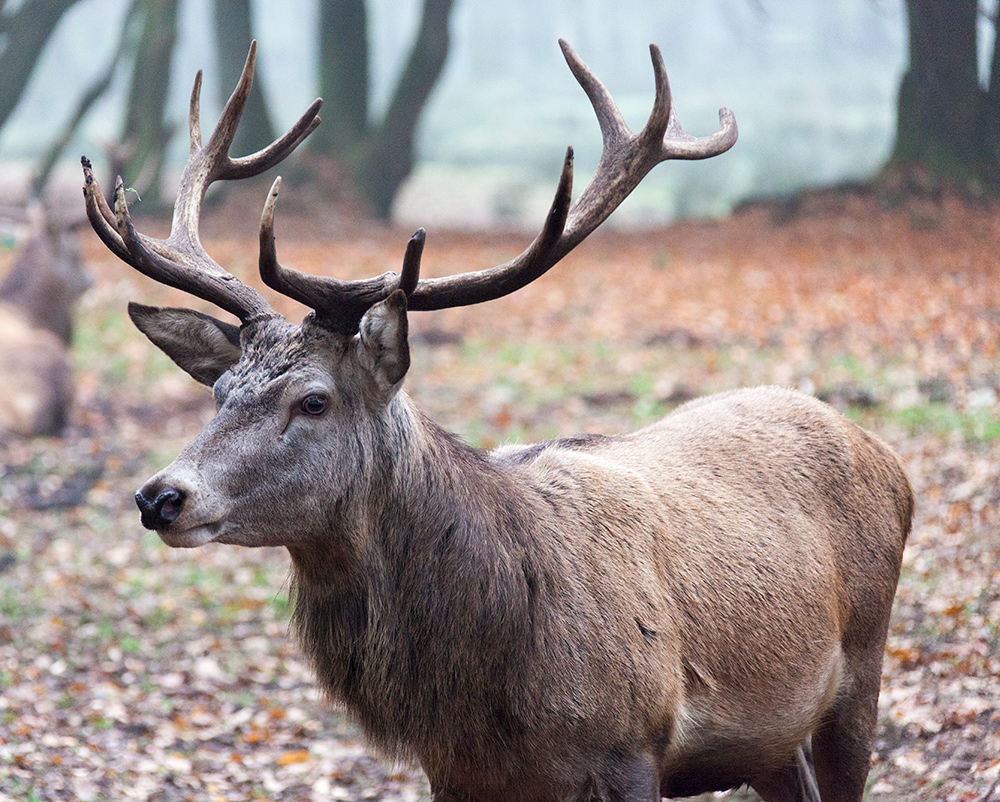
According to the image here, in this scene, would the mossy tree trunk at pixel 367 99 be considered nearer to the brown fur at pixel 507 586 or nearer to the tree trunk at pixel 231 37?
the tree trunk at pixel 231 37

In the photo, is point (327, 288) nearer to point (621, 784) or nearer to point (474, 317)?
point (621, 784)

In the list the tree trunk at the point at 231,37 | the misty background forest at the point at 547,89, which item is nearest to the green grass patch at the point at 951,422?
the misty background forest at the point at 547,89

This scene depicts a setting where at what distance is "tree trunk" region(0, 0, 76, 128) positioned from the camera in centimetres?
1898

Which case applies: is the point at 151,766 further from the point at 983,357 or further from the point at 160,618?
the point at 983,357

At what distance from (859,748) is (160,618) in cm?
475

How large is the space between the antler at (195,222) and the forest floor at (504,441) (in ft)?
4.14

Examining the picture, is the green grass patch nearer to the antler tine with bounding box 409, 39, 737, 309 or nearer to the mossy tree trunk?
the antler tine with bounding box 409, 39, 737, 309

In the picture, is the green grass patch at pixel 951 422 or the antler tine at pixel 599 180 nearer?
the antler tine at pixel 599 180

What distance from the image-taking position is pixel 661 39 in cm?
3033

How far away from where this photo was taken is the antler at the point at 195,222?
379 centimetres

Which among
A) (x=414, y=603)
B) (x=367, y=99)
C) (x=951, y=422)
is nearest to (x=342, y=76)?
(x=367, y=99)

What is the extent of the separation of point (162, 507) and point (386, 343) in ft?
2.69

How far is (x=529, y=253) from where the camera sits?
3.61 metres

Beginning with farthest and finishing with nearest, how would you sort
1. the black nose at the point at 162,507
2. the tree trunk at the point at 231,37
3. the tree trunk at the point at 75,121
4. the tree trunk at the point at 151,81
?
the tree trunk at the point at 231,37, the tree trunk at the point at 151,81, the tree trunk at the point at 75,121, the black nose at the point at 162,507
